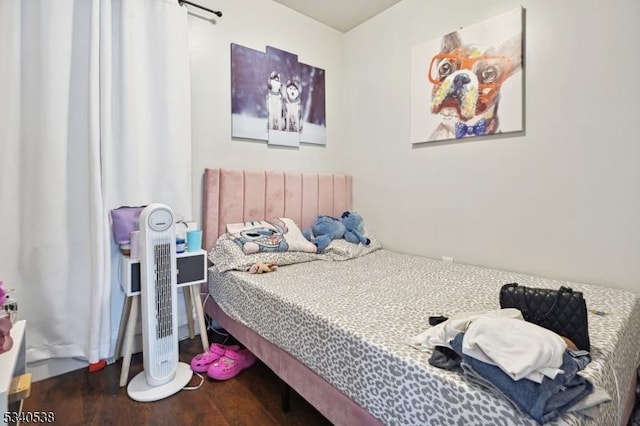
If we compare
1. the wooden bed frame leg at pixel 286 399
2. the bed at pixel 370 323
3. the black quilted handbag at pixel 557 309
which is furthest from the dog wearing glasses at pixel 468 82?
the wooden bed frame leg at pixel 286 399

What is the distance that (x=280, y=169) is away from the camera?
279 cm

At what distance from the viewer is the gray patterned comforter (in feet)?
3.03

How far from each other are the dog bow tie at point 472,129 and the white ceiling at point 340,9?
128 centimetres

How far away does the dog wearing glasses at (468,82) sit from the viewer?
2.07m

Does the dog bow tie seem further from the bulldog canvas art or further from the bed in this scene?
the bed

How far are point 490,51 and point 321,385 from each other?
2267 millimetres

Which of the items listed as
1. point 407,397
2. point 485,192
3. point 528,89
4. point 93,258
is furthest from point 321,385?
point 528,89

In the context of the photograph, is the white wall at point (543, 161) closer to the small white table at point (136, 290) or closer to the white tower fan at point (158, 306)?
the small white table at point (136, 290)

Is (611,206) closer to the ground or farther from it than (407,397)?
farther from it

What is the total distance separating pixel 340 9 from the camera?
2820 millimetres

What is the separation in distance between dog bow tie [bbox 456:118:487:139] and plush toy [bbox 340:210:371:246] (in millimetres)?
1048

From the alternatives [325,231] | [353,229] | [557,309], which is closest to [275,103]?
[325,231]

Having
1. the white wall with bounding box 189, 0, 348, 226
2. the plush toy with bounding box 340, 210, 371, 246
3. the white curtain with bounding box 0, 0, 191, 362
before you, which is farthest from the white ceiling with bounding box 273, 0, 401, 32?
the plush toy with bounding box 340, 210, 371, 246

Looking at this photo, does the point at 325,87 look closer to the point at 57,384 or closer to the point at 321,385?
the point at 321,385
